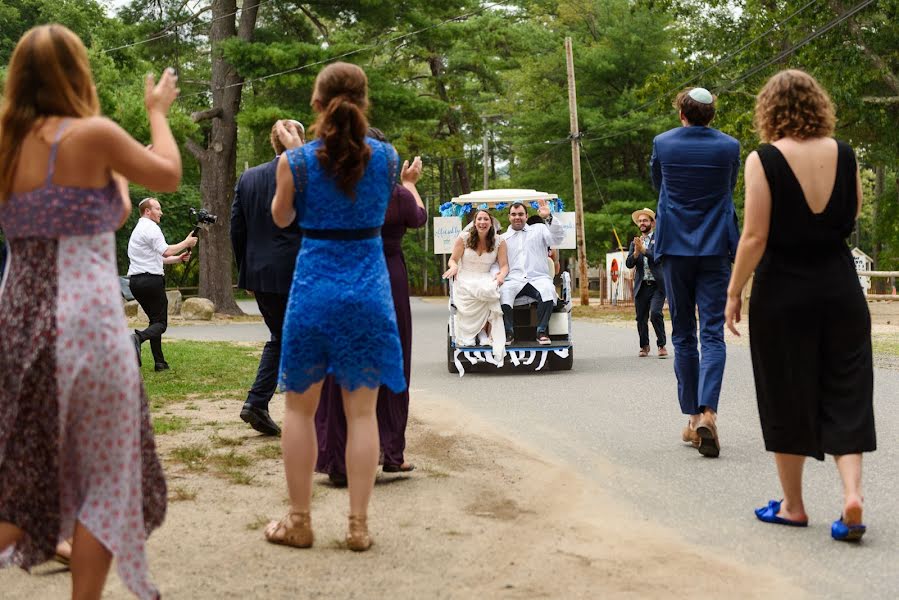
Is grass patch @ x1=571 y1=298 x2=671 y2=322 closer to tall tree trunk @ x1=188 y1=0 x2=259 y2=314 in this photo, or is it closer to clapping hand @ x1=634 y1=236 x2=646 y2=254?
tall tree trunk @ x1=188 y1=0 x2=259 y2=314

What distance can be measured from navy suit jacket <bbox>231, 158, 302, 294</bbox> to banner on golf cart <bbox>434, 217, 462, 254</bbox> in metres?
9.30

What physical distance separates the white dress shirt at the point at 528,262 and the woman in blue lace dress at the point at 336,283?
28.8 feet

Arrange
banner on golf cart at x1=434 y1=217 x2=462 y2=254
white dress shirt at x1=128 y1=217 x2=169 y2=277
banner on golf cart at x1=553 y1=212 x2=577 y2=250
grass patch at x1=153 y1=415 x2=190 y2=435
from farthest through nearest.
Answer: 1. banner on golf cart at x1=434 y1=217 x2=462 y2=254
2. banner on golf cart at x1=553 y1=212 x2=577 y2=250
3. white dress shirt at x1=128 y1=217 x2=169 y2=277
4. grass patch at x1=153 y1=415 x2=190 y2=435

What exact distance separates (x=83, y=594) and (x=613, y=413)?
264 inches

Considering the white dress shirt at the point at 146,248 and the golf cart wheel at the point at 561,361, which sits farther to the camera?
the golf cart wheel at the point at 561,361

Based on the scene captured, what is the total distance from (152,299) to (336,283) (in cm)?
836

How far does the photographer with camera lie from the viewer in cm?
1258

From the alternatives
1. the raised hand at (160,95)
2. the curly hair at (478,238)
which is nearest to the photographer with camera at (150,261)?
the curly hair at (478,238)

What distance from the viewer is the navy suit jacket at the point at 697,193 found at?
7.58m

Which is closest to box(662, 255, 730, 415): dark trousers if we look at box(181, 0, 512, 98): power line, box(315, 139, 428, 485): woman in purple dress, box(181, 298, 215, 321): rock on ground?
box(315, 139, 428, 485): woman in purple dress

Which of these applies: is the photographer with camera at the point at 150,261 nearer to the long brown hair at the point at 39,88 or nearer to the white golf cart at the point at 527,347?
the white golf cart at the point at 527,347

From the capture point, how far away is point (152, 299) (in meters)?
13.0

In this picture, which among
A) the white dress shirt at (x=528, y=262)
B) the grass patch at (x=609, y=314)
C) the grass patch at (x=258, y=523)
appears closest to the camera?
the grass patch at (x=258, y=523)

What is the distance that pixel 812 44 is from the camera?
30.9 meters
